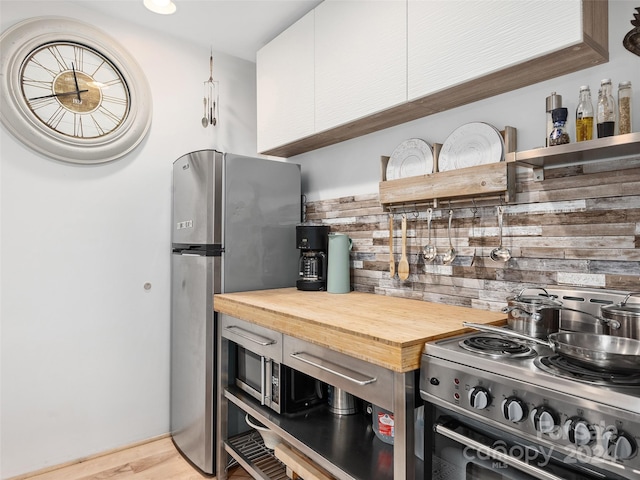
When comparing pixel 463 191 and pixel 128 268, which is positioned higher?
pixel 463 191

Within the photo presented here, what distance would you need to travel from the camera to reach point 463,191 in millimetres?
1601

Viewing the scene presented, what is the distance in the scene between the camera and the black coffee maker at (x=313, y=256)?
2.21m

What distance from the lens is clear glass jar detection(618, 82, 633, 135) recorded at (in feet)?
3.86

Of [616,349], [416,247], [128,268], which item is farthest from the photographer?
[128,268]

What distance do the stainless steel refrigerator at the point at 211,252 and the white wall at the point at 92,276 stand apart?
0.16 m

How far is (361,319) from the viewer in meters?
1.42

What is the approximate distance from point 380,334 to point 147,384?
1923 millimetres

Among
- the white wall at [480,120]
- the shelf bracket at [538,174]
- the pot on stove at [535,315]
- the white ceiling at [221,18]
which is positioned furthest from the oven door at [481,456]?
the white ceiling at [221,18]

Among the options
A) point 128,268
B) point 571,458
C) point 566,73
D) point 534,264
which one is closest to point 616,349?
point 571,458

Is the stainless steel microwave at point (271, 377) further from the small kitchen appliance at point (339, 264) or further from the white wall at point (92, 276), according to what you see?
the white wall at point (92, 276)

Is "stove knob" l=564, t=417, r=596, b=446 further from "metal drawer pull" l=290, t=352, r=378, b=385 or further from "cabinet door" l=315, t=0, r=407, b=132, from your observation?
"cabinet door" l=315, t=0, r=407, b=132

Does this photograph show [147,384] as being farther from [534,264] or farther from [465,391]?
[534,264]

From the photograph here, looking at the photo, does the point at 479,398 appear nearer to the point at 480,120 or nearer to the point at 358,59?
the point at 480,120

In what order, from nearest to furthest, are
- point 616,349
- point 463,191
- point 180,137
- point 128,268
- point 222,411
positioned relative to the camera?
point 616,349 → point 463,191 → point 222,411 → point 128,268 → point 180,137
